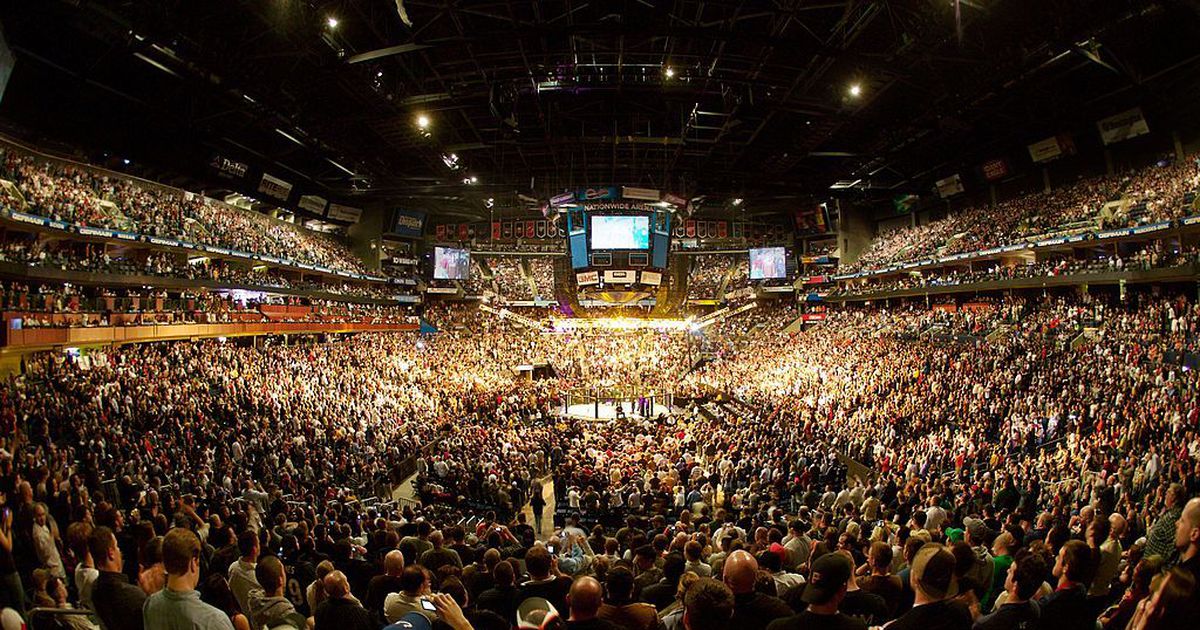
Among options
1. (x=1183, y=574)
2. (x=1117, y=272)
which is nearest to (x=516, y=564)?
(x=1183, y=574)

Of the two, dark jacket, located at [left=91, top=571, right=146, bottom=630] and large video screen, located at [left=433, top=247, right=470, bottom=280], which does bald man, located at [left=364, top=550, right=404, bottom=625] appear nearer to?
dark jacket, located at [left=91, top=571, right=146, bottom=630]

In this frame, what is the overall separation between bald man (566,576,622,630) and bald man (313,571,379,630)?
141 centimetres

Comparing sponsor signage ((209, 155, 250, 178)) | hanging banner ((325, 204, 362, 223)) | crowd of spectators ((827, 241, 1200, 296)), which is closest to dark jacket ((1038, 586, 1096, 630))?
crowd of spectators ((827, 241, 1200, 296))

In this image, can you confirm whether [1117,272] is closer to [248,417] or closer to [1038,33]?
[1038,33]

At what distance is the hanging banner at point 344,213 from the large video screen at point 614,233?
933 inches

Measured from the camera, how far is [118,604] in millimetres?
3223

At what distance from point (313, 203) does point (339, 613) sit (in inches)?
1794

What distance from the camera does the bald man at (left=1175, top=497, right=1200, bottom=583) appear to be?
324 cm

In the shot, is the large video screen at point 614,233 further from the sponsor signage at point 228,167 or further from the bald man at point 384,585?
the bald man at point 384,585

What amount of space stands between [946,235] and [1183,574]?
41.0 metres

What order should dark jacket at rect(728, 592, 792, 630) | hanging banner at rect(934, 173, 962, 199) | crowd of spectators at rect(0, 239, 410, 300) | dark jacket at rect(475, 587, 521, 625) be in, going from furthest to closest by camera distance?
1. hanging banner at rect(934, 173, 962, 199)
2. crowd of spectators at rect(0, 239, 410, 300)
3. dark jacket at rect(475, 587, 521, 625)
4. dark jacket at rect(728, 592, 792, 630)

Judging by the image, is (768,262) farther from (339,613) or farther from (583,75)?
(339,613)

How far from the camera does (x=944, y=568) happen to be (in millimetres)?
2725

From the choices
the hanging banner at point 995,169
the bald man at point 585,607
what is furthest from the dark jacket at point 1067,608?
the hanging banner at point 995,169
